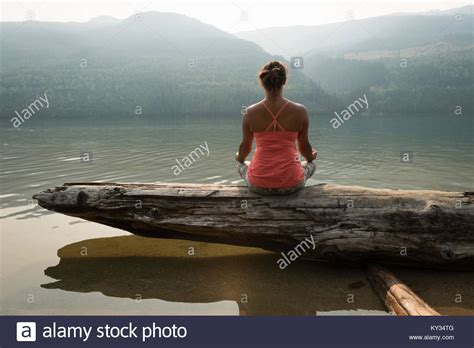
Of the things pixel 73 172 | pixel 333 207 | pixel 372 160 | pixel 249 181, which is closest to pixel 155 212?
pixel 249 181

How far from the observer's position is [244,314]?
15.8 feet

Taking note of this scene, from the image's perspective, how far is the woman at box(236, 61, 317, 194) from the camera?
5457mm

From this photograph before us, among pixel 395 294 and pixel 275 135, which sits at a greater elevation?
pixel 275 135

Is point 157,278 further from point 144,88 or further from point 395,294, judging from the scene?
point 144,88

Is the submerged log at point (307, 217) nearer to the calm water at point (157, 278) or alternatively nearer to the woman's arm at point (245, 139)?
the calm water at point (157, 278)

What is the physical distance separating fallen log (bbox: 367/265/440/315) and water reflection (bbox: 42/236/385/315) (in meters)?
0.13

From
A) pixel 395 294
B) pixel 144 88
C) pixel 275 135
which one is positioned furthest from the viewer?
pixel 144 88

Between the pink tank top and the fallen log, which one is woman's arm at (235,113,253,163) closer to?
the pink tank top

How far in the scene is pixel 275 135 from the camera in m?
5.70

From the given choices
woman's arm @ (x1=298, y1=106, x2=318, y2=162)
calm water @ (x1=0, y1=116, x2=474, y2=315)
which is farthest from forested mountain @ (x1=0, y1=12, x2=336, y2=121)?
woman's arm @ (x1=298, y1=106, x2=318, y2=162)

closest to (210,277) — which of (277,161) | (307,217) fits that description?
(307,217)

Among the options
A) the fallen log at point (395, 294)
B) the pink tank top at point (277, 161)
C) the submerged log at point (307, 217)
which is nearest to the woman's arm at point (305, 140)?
the pink tank top at point (277, 161)

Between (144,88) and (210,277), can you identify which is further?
(144,88)

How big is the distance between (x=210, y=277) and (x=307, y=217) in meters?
1.69
